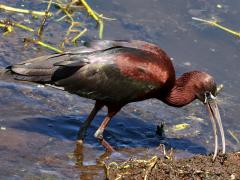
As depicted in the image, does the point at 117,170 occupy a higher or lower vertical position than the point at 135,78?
lower

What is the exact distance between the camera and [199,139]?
7785 millimetres

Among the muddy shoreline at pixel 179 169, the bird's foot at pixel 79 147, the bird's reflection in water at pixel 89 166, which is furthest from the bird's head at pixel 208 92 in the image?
the bird's foot at pixel 79 147

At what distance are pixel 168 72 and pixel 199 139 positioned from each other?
3.99 ft

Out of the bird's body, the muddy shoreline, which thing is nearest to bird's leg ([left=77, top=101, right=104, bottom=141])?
the bird's body

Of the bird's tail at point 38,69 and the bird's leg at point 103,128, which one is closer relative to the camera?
the bird's tail at point 38,69

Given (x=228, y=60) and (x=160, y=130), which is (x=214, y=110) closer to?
(x=160, y=130)

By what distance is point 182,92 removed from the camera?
7.26 meters

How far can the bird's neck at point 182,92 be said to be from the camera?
7246 millimetres

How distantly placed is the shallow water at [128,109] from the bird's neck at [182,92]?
0.59 m

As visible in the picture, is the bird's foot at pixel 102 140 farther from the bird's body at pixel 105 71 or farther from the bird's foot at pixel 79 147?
the bird's body at pixel 105 71

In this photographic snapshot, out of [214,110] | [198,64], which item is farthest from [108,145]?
[198,64]

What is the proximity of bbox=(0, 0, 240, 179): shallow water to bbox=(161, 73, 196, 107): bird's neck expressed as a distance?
594 millimetres

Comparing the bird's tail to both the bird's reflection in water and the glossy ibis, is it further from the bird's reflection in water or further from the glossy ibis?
the bird's reflection in water

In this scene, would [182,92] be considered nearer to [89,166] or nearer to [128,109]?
[128,109]
